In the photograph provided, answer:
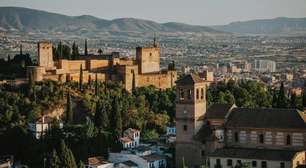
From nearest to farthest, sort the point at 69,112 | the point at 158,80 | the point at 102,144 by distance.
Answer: the point at 102,144, the point at 69,112, the point at 158,80

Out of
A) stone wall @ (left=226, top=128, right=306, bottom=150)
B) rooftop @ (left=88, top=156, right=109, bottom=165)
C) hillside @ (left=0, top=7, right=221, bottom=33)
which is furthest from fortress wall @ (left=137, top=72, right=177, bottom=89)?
hillside @ (left=0, top=7, right=221, bottom=33)

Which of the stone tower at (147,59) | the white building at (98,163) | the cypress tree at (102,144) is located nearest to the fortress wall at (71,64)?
the stone tower at (147,59)

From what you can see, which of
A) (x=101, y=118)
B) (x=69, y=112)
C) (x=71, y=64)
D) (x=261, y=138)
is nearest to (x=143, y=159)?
(x=261, y=138)

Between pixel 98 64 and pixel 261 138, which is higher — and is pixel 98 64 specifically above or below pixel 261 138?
above

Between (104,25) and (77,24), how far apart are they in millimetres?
6939

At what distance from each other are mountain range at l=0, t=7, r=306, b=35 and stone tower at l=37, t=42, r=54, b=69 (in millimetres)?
100903

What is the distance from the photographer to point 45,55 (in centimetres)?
4894

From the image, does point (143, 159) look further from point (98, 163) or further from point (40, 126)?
point (40, 126)

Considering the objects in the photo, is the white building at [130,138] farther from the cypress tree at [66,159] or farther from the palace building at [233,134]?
the cypress tree at [66,159]

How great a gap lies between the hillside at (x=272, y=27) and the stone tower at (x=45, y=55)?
89.0 m

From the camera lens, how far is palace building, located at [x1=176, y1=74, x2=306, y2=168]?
31.5 m

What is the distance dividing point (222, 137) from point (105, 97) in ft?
44.4

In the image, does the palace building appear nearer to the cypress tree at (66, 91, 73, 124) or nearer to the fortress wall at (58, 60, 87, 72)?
the cypress tree at (66, 91, 73, 124)

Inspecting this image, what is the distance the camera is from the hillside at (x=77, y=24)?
163 metres
